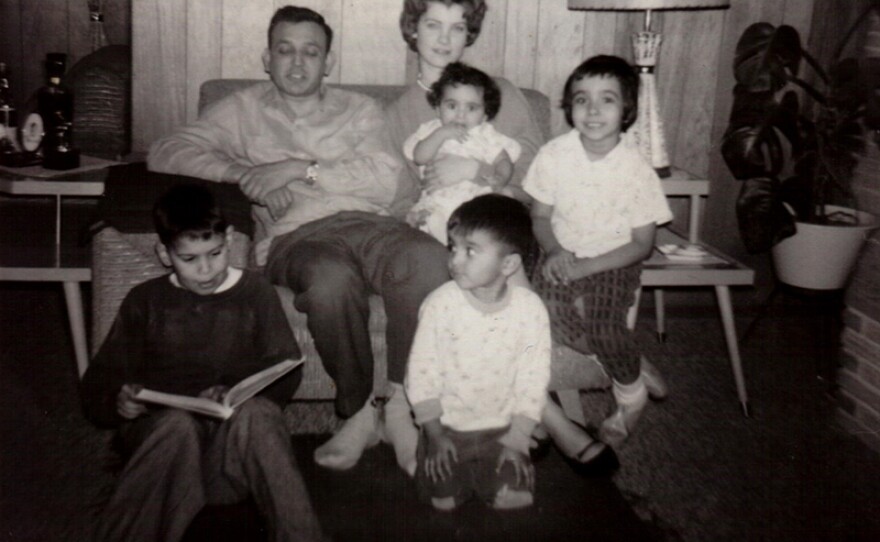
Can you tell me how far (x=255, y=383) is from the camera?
1.78 m

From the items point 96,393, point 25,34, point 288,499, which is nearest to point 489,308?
point 288,499

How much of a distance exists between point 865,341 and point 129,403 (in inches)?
76.4

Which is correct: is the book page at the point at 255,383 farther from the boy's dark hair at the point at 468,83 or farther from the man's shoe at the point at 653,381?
the man's shoe at the point at 653,381

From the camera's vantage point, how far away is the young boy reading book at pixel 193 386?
169 cm

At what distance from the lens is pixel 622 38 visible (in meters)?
3.15

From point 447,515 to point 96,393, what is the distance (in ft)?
2.51

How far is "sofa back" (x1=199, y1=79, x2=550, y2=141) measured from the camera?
8.69 ft

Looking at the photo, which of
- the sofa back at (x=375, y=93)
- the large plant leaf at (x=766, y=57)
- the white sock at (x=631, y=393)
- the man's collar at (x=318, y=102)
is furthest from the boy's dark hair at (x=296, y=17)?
the large plant leaf at (x=766, y=57)

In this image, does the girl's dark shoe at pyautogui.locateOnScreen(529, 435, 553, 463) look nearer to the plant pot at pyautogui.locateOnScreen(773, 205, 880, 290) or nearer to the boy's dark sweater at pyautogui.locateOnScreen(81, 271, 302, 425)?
the boy's dark sweater at pyautogui.locateOnScreen(81, 271, 302, 425)

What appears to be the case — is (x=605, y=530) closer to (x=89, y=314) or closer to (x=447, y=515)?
(x=447, y=515)

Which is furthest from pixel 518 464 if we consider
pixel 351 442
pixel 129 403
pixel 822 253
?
pixel 822 253

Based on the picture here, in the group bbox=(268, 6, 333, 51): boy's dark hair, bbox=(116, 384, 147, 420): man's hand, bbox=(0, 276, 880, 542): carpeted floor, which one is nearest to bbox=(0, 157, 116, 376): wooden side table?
bbox=(0, 276, 880, 542): carpeted floor

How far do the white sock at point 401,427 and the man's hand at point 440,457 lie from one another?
0.17 meters

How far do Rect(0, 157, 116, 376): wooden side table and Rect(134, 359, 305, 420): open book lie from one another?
896 millimetres
